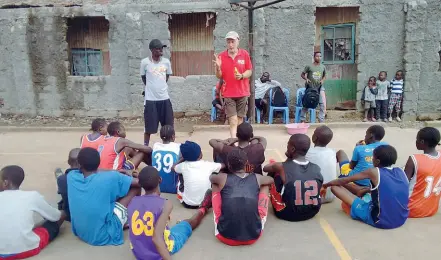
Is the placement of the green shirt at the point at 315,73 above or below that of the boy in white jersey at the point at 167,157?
above

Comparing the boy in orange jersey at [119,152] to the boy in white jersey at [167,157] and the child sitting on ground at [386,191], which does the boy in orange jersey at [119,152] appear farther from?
the child sitting on ground at [386,191]

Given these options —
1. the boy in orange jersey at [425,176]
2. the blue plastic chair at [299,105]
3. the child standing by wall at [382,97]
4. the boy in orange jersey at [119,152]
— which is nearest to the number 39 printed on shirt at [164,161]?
the boy in orange jersey at [119,152]

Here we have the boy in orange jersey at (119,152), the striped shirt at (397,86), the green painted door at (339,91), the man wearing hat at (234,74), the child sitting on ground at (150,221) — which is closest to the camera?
the child sitting on ground at (150,221)

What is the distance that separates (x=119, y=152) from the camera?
187 inches

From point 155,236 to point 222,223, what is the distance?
0.68m

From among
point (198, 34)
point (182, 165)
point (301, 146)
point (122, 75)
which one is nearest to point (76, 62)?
point (122, 75)

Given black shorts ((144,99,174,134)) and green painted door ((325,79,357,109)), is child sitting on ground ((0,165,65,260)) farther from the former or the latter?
green painted door ((325,79,357,109))

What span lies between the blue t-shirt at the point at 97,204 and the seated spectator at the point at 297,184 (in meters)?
1.51

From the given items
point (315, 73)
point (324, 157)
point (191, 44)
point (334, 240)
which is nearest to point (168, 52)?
point (191, 44)

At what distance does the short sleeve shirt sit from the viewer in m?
6.34

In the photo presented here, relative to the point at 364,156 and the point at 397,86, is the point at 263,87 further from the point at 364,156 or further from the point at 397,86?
the point at 364,156

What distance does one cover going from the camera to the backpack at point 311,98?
356 inches

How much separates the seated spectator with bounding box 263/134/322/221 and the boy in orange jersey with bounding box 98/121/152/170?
1810 millimetres

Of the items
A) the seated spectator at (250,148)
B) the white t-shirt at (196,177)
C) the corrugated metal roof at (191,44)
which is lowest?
the white t-shirt at (196,177)
